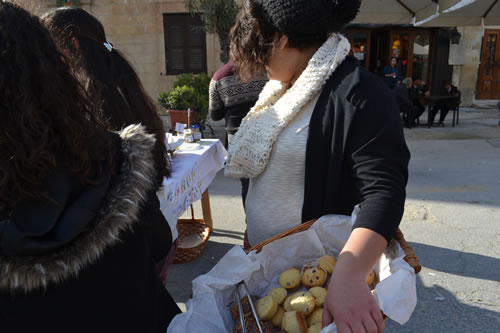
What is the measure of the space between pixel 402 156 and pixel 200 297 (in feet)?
2.24

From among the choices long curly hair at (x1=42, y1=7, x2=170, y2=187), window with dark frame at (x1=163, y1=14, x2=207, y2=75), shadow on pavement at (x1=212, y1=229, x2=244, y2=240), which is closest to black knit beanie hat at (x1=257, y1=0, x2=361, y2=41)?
long curly hair at (x1=42, y1=7, x2=170, y2=187)

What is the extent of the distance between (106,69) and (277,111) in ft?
3.31

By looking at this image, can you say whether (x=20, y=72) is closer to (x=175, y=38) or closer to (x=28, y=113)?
(x=28, y=113)

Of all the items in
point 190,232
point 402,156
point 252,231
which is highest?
point 402,156

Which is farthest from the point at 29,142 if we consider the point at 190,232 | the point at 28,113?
the point at 190,232

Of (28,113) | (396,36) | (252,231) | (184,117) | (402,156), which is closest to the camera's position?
(28,113)

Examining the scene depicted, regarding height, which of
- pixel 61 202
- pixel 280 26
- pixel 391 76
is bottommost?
pixel 61 202

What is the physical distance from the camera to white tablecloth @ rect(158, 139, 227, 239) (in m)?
2.39

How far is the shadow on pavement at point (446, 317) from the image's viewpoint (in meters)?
2.37

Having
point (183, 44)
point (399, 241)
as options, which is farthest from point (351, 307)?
point (183, 44)

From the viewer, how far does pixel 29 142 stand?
75cm

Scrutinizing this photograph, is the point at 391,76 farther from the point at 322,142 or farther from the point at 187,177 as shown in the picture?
the point at 322,142

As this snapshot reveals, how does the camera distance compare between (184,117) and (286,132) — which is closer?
(286,132)

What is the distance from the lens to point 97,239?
0.87 metres
